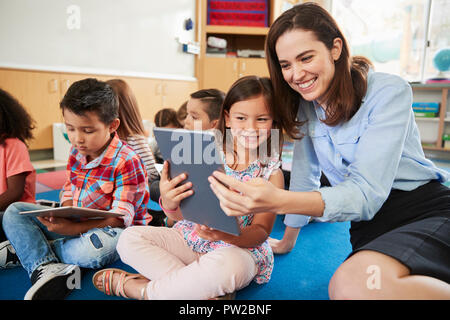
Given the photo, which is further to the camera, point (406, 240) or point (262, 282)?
point (262, 282)

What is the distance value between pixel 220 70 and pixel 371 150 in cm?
347

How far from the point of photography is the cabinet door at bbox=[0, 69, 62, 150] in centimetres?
251

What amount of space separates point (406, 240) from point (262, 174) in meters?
0.41

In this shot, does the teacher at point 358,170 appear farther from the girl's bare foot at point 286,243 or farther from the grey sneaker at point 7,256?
the grey sneaker at point 7,256

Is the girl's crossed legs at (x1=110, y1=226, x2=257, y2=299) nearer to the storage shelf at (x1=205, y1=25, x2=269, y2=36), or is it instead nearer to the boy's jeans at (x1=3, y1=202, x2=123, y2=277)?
the boy's jeans at (x1=3, y1=202, x2=123, y2=277)

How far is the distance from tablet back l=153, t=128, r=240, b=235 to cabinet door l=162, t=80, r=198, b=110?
3.05m

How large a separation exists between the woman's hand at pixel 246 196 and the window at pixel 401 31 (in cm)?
388

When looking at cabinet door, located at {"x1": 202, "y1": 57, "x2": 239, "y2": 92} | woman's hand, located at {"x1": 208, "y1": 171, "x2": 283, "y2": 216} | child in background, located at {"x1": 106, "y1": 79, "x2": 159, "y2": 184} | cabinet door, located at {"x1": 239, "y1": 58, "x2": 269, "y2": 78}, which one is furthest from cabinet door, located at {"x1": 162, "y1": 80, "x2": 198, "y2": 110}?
woman's hand, located at {"x1": 208, "y1": 171, "x2": 283, "y2": 216}

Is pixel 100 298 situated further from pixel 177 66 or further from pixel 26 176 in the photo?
pixel 177 66

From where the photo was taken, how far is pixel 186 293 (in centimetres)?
78

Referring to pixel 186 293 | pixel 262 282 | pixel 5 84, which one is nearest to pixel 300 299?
pixel 262 282

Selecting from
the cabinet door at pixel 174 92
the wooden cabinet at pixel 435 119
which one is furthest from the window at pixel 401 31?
the cabinet door at pixel 174 92
